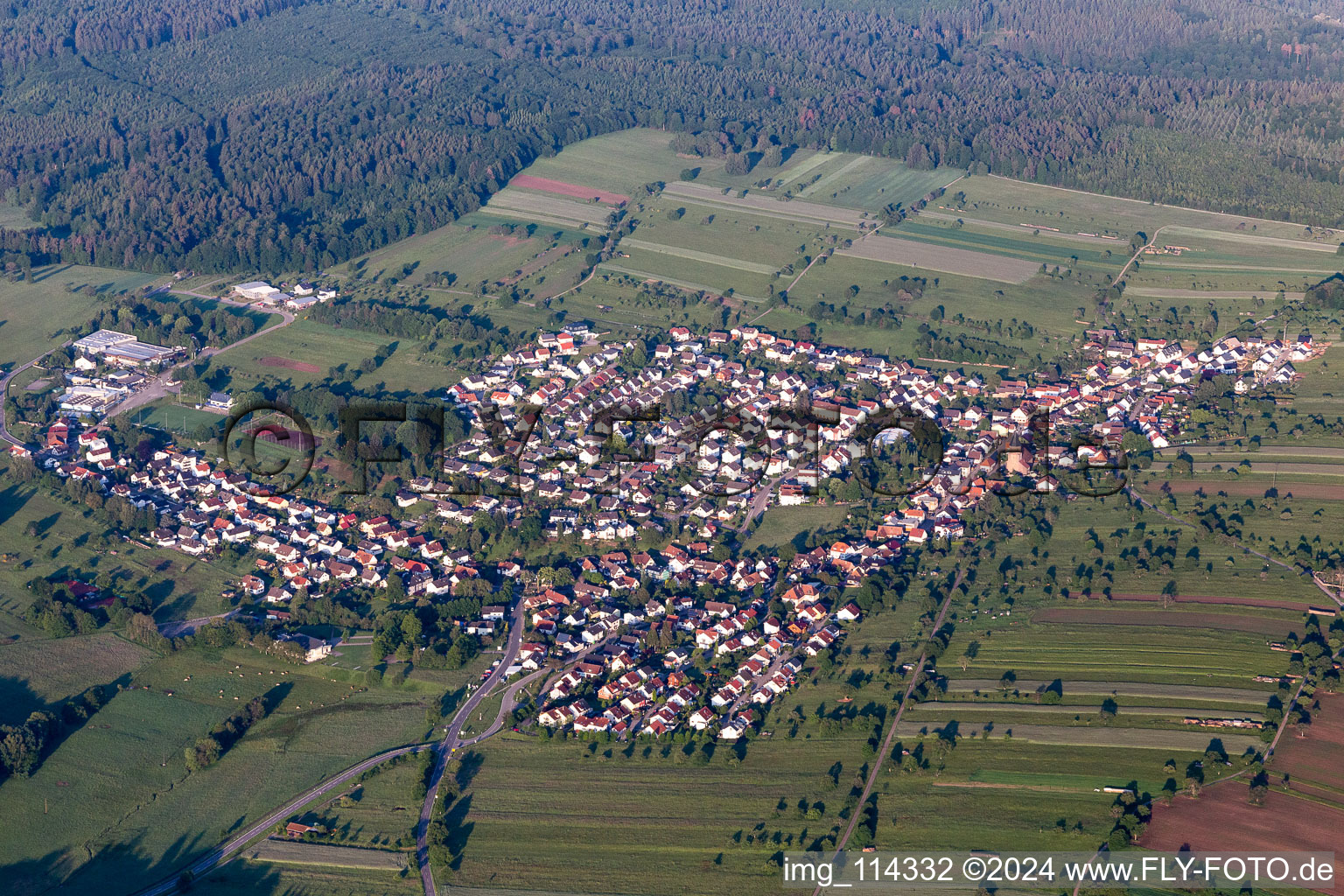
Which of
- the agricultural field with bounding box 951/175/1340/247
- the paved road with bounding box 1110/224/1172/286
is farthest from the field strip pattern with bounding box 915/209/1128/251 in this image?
the paved road with bounding box 1110/224/1172/286

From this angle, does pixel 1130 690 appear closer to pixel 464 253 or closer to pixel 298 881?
pixel 298 881

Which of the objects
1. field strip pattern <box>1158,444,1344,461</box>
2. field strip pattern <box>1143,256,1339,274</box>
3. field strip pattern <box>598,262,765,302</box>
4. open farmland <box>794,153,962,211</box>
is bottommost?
field strip pattern <box>598,262,765,302</box>

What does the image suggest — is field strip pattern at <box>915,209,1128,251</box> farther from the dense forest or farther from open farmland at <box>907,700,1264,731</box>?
open farmland at <box>907,700,1264,731</box>

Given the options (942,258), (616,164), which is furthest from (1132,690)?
(616,164)

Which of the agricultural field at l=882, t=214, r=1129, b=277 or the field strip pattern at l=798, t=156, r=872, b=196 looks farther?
the field strip pattern at l=798, t=156, r=872, b=196

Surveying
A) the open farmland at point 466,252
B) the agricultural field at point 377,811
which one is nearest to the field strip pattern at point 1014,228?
the open farmland at point 466,252

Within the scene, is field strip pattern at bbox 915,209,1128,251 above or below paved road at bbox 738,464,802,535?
below

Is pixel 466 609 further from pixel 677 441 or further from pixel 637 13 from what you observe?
pixel 637 13
